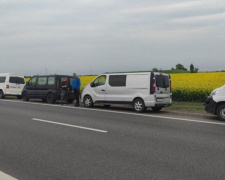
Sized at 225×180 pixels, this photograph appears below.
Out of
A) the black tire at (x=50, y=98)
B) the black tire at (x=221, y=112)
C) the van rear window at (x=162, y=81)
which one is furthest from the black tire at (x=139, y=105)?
the black tire at (x=50, y=98)

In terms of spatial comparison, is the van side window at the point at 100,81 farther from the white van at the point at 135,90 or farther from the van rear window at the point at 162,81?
the van rear window at the point at 162,81

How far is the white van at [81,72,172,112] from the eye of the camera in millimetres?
12898

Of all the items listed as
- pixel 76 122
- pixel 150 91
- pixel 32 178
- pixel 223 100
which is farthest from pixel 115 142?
pixel 150 91

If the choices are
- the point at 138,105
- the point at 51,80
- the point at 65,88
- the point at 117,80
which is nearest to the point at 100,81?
the point at 117,80

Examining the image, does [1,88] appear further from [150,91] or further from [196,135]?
[196,135]

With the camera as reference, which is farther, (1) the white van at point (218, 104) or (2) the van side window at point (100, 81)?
(2) the van side window at point (100, 81)

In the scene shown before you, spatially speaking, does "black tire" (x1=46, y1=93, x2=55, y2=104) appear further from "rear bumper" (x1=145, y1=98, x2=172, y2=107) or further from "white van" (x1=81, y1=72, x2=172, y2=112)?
"rear bumper" (x1=145, y1=98, x2=172, y2=107)

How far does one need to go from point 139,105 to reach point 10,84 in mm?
12354

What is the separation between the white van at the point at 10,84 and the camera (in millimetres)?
21938

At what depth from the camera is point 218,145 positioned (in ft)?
21.3

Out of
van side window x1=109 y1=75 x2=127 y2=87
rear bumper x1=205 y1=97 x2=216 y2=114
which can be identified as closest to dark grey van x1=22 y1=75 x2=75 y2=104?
van side window x1=109 y1=75 x2=127 y2=87

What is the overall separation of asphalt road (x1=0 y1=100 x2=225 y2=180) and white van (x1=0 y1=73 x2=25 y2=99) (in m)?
13.2

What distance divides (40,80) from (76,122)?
9.61 meters

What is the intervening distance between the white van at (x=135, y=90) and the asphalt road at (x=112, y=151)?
351 cm
